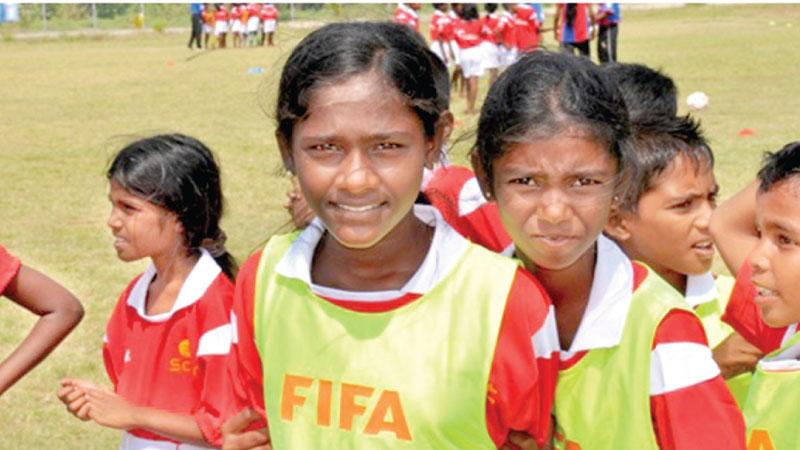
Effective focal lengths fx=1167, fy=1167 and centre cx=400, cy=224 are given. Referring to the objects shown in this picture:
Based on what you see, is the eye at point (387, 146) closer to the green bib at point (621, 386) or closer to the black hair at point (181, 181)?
the green bib at point (621, 386)

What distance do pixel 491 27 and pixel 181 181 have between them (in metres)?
12.4

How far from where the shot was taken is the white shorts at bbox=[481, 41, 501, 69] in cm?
1445

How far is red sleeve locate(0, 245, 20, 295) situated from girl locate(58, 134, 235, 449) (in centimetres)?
28

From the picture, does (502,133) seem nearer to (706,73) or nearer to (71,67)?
(706,73)

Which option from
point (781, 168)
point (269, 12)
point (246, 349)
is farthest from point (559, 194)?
point (269, 12)

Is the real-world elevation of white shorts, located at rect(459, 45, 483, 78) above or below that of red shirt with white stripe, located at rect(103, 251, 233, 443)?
below

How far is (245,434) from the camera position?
7.00ft

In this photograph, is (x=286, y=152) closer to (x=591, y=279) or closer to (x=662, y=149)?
(x=591, y=279)

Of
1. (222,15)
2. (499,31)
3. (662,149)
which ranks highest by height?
(662,149)

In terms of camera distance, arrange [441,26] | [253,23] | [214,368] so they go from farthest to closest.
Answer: [253,23] → [441,26] → [214,368]

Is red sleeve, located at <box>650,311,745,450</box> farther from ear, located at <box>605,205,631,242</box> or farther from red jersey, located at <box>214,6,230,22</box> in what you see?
red jersey, located at <box>214,6,230,22</box>

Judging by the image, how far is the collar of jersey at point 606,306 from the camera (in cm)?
184

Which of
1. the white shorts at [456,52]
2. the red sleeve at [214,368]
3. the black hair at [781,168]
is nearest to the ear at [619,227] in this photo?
the black hair at [781,168]

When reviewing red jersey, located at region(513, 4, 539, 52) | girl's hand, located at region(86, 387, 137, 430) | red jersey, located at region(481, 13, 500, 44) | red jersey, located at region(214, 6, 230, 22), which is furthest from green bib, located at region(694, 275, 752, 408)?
red jersey, located at region(214, 6, 230, 22)
